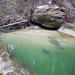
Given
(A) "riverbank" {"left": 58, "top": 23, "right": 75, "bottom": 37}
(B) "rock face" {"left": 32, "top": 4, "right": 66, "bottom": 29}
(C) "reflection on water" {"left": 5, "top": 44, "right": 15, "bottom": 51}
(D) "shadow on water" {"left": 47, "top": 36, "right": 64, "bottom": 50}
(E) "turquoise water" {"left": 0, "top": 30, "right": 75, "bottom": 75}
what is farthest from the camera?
(B) "rock face" {"left": 32, "top": 4, "right": 66, "bottom": 29}

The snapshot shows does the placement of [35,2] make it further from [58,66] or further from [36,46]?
[58,66]

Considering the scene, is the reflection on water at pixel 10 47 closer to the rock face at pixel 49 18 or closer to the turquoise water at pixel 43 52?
the turquoise water at pixel 43 52

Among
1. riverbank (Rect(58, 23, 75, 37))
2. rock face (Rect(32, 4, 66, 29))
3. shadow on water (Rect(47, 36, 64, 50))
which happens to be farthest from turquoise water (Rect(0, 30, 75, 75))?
rock face (Rect(32, 4, 66, 29))

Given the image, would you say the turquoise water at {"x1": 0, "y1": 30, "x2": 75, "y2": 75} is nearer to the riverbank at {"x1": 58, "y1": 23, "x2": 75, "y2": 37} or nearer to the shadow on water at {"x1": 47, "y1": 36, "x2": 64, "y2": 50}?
the shadow on water at {"x1": 47, "y1": 36, "x2": 64, "y2": 50}

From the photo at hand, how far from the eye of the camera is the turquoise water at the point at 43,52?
21.6ft

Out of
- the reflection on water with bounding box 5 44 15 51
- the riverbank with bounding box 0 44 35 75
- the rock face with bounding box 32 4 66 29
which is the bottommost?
the rock face with bounding box 32 4 66 29

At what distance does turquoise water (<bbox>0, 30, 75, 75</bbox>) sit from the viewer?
6.59 metres

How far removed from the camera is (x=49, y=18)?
41.5 ft

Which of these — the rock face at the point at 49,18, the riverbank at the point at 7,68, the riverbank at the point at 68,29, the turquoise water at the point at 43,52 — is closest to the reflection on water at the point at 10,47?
the turquoise water at the point at 43,52

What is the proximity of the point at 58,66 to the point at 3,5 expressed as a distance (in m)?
7.68

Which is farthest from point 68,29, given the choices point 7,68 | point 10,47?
point 7,68

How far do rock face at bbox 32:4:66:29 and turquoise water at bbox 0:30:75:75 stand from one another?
7.41 ft

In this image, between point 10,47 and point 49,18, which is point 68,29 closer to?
point 49,18

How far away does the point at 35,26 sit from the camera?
41.7ft
